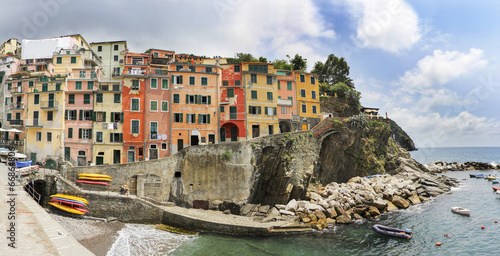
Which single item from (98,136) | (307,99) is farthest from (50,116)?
(307,99)

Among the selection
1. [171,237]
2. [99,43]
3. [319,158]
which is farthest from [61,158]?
[319,158]

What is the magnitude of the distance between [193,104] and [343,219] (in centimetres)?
2515

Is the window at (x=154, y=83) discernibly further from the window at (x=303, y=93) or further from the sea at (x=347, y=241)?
the window at (x=303, y=93)

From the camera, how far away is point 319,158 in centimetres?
4538

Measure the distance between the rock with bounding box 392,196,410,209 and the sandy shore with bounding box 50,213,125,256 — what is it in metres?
36.4

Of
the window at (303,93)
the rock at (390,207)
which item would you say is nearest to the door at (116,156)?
the window at (303,93)

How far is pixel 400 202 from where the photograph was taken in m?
39.3

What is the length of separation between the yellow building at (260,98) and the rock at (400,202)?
20057 millimetres

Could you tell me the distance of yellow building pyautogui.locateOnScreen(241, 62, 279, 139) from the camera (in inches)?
1644

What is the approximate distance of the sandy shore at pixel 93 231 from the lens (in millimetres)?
22844

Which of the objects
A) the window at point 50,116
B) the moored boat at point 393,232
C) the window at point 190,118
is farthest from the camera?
the window at point 190,118

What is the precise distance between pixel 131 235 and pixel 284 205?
1846 cm

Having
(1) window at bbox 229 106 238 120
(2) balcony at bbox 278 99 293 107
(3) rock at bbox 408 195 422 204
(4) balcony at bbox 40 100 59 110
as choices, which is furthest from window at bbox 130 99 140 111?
(3) rock at bbox 408 195 422 204

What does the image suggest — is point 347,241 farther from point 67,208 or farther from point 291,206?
point 67,208
